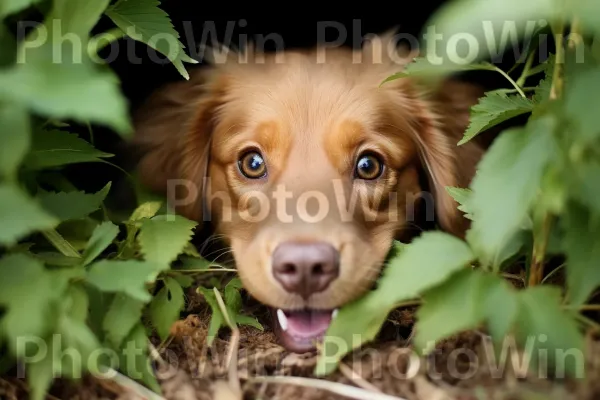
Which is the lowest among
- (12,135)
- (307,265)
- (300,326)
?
(300,326)

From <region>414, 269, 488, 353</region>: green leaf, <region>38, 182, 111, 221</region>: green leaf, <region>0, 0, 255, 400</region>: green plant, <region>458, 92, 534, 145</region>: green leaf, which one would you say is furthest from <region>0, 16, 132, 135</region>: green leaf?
<region>458, 92, 534, 145</region>: green leaf

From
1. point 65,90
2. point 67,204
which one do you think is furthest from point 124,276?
point 65,90

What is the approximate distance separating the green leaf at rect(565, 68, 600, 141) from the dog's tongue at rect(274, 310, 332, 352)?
1048 mm

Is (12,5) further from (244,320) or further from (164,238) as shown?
(244,320)

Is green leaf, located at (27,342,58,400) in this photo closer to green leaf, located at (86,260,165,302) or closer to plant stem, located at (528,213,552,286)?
green leaf, located at (86,260,165,302)

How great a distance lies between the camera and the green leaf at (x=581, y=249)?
1.45 meters

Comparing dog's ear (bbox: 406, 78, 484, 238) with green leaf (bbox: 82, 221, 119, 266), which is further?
dog's ear (bbox: 406, 78, 484, 238)

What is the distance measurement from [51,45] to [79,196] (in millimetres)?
542

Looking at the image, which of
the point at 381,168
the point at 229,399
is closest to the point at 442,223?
the point at 381,168

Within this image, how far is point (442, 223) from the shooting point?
104 inches

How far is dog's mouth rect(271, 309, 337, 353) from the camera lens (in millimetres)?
2064

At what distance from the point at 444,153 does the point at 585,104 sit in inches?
54.2

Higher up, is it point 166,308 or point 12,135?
point 12,135

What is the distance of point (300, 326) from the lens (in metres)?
2.13
